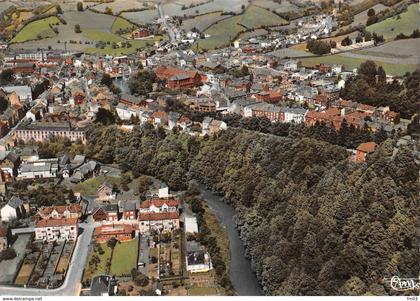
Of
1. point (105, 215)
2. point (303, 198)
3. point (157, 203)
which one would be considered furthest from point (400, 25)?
point (105, 215)

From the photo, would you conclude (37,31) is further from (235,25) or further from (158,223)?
(158,223)

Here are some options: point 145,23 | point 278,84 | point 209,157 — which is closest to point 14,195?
point 209,157

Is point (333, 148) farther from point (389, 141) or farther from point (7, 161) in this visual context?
point (7, 161)

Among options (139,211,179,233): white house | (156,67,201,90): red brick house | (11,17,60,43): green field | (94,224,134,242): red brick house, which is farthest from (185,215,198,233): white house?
(11,17,60,43): green field

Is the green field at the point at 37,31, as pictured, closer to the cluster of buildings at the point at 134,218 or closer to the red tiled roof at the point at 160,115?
the red tiled roof at the point at 160,115

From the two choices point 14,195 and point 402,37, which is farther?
point 402,37

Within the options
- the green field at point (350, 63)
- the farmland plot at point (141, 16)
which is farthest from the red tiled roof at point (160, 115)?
the farmland plot at point (141, 16)

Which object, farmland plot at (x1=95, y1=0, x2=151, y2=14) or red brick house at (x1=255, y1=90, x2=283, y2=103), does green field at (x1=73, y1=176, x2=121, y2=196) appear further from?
farmland plot at (x1=95, y1=0, x2=151, y2=14)
